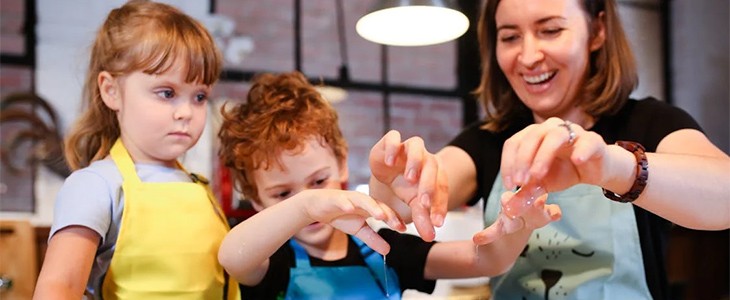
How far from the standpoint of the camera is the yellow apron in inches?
34.7

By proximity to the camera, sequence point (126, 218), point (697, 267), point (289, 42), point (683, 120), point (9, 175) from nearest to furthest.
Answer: point (126, 218) → point (683, 120) → point (9, 175) → point (697, 267) → point (289, 42)

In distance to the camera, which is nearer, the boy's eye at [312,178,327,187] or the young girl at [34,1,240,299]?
the young girl at [34,1,240,299]

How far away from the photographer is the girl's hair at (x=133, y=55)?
36.2 inches

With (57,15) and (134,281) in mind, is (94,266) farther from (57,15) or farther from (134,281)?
(57,15)

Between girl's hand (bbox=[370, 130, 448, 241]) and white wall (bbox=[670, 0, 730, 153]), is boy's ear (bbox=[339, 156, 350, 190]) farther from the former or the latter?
white wall (bbox=[670, 0, 730, 153])

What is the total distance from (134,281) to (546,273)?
23.6 inches

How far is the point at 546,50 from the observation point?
1075 millimetres

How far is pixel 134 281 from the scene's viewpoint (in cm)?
88

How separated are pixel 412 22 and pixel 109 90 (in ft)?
1.93

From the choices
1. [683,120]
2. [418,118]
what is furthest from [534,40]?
[418,118]

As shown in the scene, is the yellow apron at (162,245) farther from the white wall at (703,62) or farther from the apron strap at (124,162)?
the white wall at (703,62)

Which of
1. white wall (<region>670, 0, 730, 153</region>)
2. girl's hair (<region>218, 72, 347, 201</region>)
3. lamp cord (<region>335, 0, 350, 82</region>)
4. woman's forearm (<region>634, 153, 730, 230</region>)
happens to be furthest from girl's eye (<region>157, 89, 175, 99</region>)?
lamp cord (<region>335, 0, 350, 82</region>)

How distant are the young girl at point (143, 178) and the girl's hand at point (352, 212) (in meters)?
0.20

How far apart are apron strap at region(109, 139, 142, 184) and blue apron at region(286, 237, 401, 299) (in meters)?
0.25
